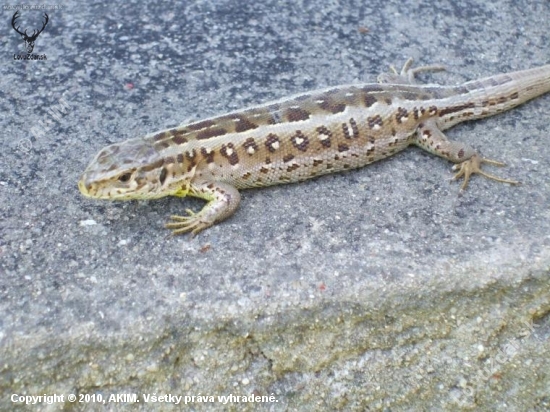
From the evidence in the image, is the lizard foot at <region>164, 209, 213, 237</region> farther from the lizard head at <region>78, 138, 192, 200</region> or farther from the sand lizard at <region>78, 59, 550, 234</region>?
the lizard head at <region>78, 138, 192, 200</region>

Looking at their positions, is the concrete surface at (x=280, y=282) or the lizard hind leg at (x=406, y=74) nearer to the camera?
the concrete surface at (x=280, y=282)

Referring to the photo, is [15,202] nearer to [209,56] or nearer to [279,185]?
[279,185]

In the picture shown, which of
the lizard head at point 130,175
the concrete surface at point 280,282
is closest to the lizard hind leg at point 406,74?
the concrete surface at point 280,282

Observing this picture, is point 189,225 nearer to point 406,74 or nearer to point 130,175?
point 130,175
